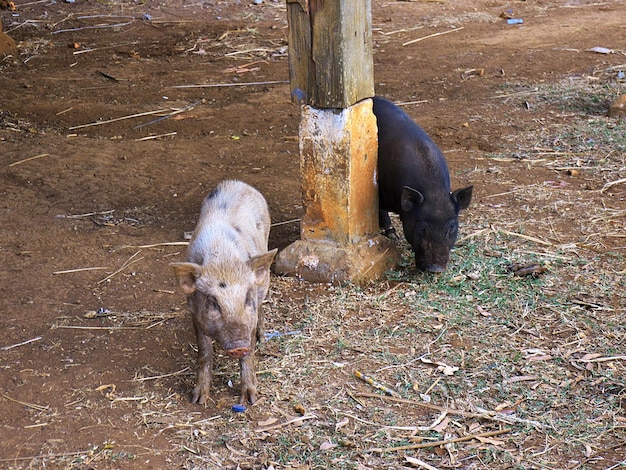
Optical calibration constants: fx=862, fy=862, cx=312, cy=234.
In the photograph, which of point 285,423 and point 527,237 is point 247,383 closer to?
point 285,423

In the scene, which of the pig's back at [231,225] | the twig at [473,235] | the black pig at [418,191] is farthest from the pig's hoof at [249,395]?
the twig at [473,235]

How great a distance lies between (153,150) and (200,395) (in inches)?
167

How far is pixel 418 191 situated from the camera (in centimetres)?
616

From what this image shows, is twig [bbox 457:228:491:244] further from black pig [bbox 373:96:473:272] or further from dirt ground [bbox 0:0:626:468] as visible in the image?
black pig [bbox 373:96:473:272]

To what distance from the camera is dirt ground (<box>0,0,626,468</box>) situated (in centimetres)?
475

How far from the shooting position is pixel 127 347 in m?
5.17

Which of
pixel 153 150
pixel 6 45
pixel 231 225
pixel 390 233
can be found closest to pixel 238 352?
pixel 231 225

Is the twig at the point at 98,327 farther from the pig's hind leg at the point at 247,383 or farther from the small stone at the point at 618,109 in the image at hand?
the small stone at the point at 618,109

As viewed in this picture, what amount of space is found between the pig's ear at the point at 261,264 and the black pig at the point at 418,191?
5.80 feet

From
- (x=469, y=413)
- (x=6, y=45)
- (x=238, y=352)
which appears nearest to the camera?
(x=238, y=352)

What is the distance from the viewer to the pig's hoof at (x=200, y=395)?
15.1 ft

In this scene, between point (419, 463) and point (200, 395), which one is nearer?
point (419, 463)

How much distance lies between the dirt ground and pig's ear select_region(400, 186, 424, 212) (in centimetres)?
85

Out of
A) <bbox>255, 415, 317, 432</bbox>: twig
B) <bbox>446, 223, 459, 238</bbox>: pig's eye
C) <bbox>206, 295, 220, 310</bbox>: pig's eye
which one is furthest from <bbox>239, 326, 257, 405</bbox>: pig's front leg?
<bbox>446, 223, 459, 238</bbox>: pig's eye
